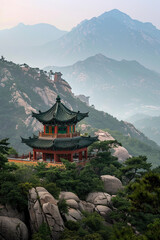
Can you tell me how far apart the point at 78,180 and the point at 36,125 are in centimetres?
10160

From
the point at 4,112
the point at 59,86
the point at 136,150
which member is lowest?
the point at 136,150

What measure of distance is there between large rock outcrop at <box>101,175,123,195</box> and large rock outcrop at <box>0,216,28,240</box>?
13.2 m

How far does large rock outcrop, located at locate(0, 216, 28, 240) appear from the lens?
24.0m

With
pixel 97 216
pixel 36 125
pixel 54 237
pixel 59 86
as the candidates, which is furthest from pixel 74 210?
pixel 59 86

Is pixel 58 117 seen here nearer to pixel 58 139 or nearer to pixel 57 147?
pixel 58 139

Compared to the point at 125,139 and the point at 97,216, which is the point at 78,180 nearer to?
the point at 97,216

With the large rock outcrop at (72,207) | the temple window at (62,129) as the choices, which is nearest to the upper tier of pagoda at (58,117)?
the temple window at (62,129)

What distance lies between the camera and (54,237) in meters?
25.4

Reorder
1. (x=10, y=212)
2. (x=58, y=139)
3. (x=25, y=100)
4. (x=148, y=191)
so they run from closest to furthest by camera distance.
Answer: (x=148, y=191)
(x=10, y=212)
(x=58, y=139)
(x=25, y=100)

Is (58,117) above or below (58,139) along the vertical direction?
above

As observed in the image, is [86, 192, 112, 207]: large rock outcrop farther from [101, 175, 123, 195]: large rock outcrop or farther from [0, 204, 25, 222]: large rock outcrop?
[0, 204, 25, 222]: large rock outcrop

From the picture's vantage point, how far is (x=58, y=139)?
130 ft

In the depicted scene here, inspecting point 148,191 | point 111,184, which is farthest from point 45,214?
point 111,184

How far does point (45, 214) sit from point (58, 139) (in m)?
14.5
